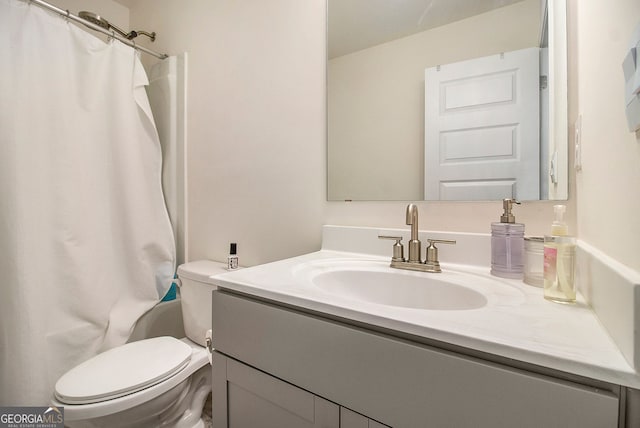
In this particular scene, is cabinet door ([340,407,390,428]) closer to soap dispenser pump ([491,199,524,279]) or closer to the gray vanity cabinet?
the gray vanity cabinet

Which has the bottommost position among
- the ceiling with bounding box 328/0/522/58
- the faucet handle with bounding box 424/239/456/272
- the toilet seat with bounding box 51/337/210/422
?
the toilet seat with bounding box 51/337/210/422

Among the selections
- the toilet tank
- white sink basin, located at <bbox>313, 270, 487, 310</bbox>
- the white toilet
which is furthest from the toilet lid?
white sink basin, located at <bbox>313, 270, 487, 310</bbox>

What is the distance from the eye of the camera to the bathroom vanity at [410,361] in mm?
349

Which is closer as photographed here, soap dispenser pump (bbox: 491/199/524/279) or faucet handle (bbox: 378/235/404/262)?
soap dispenser pump (bbox: 491/199/524/279)

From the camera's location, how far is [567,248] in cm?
55

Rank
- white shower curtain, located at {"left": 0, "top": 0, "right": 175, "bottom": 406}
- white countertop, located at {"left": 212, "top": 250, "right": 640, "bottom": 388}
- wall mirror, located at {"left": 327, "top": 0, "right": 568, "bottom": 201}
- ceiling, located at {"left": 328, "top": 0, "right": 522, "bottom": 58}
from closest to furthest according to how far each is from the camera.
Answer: white countertop, located at {"left": 212, "top": 250, "right": 640, "bottom": 388} < wall mirror, located at {"left": 327, "top": 0, "right": 568, "bottom": 201} < ceiling, located at {"left": 328, "top": 0, "right": 522, "bottom": 58} < white shower curtain, located at {"left": 0, "top": 0, "right": 175, "bottom": 406}

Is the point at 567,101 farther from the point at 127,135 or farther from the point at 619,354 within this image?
the point at 127,135

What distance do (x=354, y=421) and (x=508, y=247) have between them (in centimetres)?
54

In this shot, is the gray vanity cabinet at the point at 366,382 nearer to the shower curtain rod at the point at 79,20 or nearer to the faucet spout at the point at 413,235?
the faucet spout at the point at 413,235

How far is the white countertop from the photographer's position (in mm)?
347

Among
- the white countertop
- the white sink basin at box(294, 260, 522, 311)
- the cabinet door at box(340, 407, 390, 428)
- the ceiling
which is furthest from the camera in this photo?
the ceiling

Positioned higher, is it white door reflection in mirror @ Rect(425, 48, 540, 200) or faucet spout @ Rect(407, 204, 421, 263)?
white door reflection in mirror @ Rect(425, 48, 540, 200)

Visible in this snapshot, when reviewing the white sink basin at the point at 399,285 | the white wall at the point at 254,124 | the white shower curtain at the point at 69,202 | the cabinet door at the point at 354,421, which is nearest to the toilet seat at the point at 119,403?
the white shower curtain at the point at 69,202

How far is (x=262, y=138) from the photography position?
1253mm
